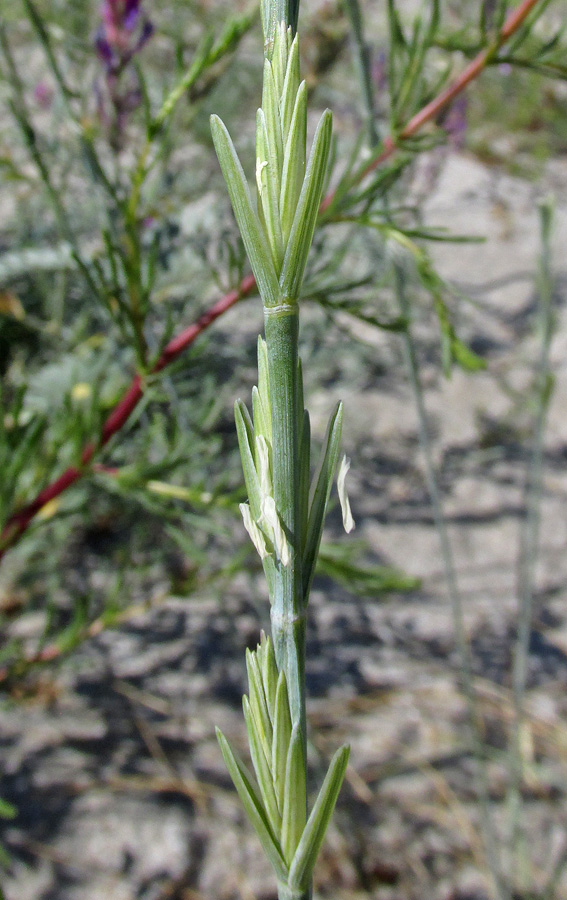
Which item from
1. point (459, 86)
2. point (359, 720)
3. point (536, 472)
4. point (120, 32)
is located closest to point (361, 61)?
point (459, 86)

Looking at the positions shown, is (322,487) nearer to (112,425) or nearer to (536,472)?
(112,425)

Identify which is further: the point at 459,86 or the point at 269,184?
the point at 459,86

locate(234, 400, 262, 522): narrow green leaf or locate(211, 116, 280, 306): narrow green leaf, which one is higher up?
locate(211, 116, 280, 306): narrow green leaf

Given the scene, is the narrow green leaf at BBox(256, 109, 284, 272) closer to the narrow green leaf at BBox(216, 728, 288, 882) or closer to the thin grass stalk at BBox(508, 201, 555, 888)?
the narrow green leaf at BBox(216, 728, 288, 882)

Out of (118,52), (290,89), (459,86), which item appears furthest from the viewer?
(118,52)

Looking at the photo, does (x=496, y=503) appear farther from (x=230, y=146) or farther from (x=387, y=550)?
(x=230, y=146)

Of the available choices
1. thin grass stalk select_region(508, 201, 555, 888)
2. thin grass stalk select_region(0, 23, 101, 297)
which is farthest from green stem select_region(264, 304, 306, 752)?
thin grass stalk select_region(508, 201, 555, 888)
